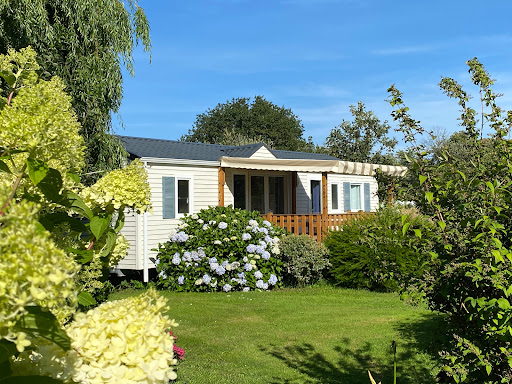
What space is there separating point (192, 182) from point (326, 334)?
7.40 metres

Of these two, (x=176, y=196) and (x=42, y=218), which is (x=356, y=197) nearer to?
(x=176, y=196)

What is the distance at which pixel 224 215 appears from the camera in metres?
13.1

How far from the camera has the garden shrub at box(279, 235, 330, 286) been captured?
12398mm

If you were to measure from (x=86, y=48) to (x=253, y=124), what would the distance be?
132 feet

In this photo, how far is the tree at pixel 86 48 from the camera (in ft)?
31.2

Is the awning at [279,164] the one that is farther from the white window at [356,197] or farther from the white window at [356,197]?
the white window at [356,197]

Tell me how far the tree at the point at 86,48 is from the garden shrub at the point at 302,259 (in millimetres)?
4623

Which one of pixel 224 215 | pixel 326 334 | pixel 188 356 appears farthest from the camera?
pixel 224 215

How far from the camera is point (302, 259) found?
40.6ft

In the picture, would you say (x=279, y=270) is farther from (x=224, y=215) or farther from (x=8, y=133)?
(x=8, y=133)

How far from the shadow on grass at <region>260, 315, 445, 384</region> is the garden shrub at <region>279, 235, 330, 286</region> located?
15.4ft

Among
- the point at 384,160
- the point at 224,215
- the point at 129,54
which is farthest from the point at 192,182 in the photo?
the point at 384,160

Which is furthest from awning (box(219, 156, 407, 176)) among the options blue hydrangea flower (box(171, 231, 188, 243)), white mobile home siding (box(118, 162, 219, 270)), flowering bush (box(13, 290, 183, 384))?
flowering bush (box(13, 290, 183, 384))

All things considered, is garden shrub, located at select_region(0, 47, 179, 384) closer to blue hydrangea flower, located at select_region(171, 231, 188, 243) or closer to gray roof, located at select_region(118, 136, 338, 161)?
blue hydrangea flower, located at select_region(171, 231, 188, 243)
